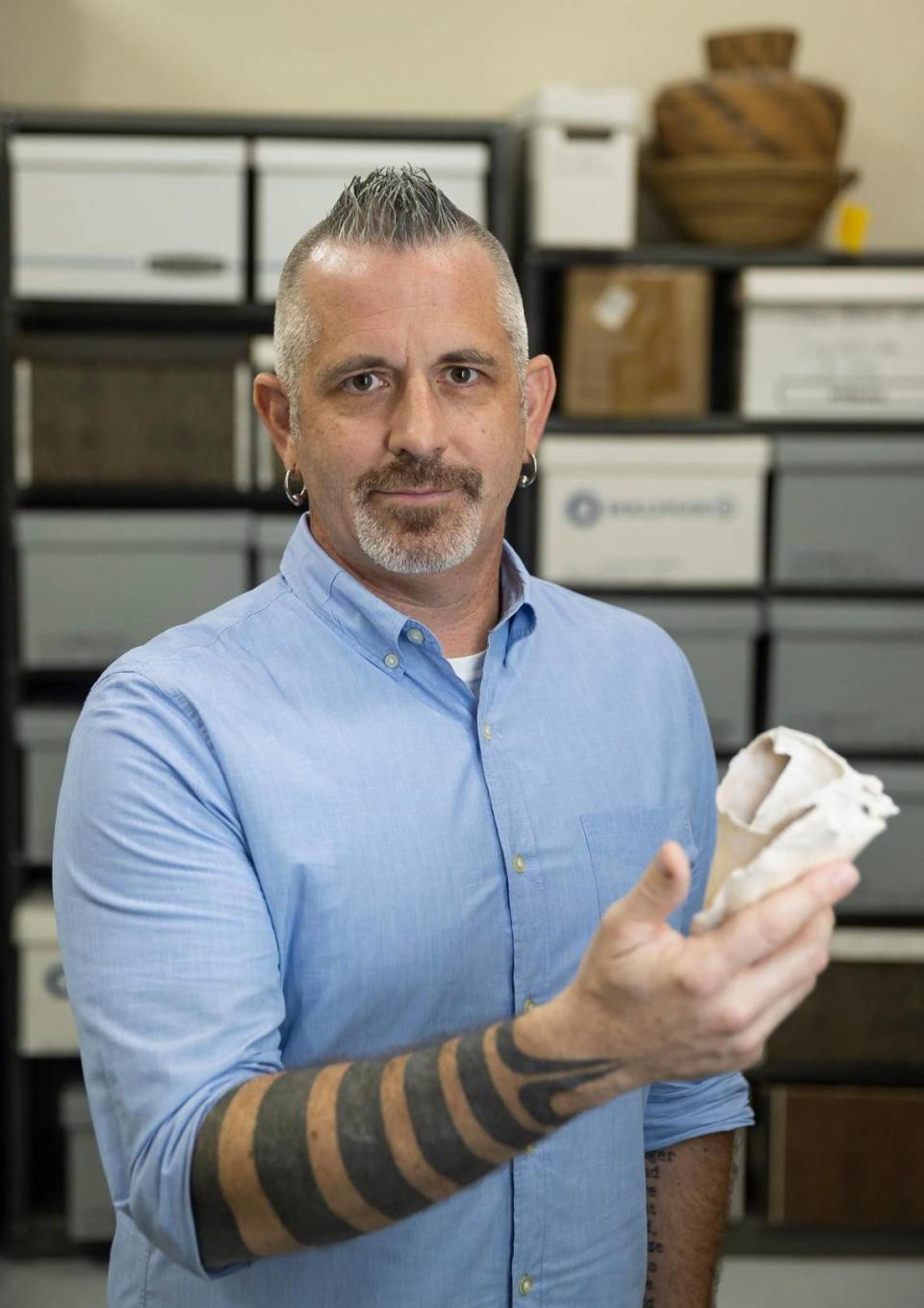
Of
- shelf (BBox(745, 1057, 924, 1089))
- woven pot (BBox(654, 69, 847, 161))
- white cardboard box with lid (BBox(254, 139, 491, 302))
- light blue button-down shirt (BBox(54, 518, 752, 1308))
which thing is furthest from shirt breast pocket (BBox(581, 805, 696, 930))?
woven pot (BBox(654, 69, 847, 161))

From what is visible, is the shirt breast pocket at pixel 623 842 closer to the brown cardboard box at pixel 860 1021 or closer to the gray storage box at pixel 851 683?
the gray storage box at pixel 851 683

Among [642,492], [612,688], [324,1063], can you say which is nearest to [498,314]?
[612,688]

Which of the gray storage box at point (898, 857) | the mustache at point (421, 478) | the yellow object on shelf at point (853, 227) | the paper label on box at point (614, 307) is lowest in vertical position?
the gray storage box at point (898, 857)

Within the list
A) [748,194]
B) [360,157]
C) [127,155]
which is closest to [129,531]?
[127,155]

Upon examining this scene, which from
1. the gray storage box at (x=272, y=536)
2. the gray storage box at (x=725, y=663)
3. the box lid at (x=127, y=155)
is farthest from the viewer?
the gray storage box at (x=725, y=663)

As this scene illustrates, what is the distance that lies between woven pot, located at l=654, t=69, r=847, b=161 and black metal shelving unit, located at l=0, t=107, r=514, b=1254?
342mm

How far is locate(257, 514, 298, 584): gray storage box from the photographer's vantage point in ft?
8.52

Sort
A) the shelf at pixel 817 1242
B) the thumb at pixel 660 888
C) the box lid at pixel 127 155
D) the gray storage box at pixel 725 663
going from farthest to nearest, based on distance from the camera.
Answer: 1. the shelf at pixel 817 1242
2. the gray storage box at pixel 725 663
3. the box lid at pixel 127 155
4. the thumb at pixel 660 888

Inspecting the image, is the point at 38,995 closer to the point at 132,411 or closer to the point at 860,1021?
the point at 132,411

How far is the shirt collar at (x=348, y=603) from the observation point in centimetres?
114

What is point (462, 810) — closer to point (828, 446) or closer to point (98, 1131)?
point (98, 1131)

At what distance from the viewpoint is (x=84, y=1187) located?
2709 millimetres

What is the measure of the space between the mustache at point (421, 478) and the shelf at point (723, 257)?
1636 mm

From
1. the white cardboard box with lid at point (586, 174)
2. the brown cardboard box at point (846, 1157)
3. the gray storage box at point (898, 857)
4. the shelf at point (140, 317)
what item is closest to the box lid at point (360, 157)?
the white cardboard box with lid at point (586, 174)
